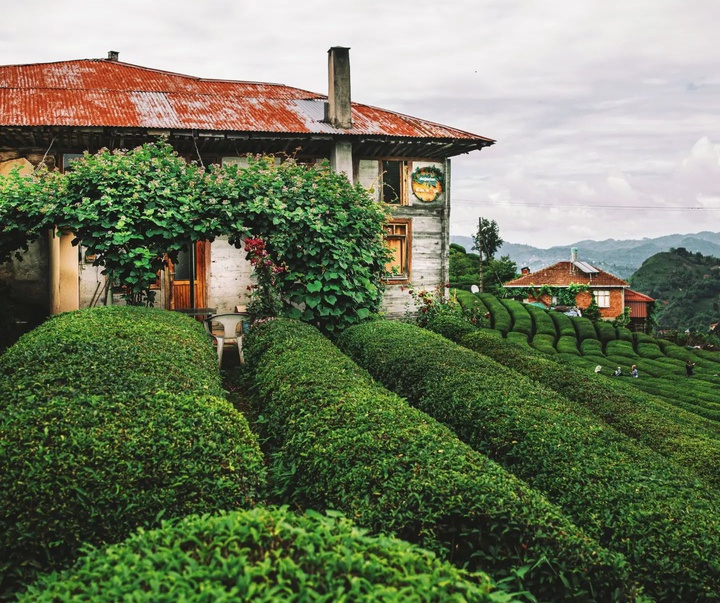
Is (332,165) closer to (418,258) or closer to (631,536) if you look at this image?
(418,258)

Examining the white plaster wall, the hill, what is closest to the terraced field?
the white plaster wall

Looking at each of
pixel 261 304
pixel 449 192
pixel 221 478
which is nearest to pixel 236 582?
pixel 221 478

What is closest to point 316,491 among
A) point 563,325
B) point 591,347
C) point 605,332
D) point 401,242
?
point 401,242

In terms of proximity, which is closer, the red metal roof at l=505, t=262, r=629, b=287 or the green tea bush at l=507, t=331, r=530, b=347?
the green tea bush at l=507, t=331, r=530, b=347

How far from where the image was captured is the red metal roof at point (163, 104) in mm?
17562

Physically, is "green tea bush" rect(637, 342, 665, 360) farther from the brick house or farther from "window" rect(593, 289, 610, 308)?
"window" rect(593, 289, 610, 308)

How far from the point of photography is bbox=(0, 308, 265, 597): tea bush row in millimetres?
4184

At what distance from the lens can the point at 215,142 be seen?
719 inches

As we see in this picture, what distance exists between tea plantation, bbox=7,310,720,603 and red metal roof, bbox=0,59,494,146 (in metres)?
10.1

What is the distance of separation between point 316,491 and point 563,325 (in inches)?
1025

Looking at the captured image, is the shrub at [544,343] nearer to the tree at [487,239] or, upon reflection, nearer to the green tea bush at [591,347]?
the green tea bush at [591,347]

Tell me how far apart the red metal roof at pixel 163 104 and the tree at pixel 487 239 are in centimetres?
4474

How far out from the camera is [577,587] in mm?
4535

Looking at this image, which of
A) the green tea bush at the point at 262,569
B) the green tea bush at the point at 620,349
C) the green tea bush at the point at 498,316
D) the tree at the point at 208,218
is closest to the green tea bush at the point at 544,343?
the green tea bush at the point at 498,316
